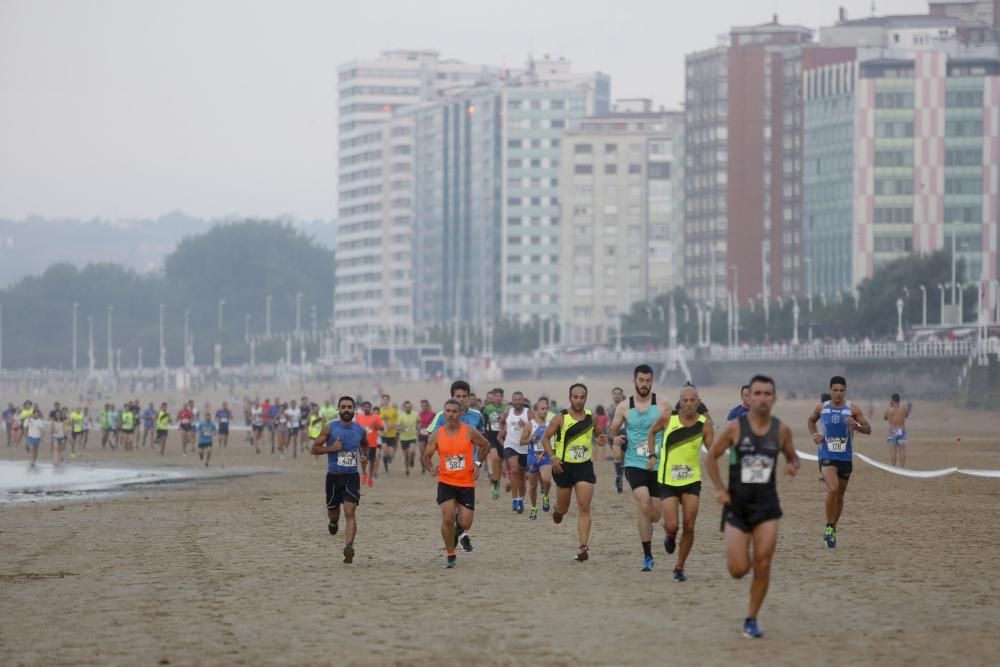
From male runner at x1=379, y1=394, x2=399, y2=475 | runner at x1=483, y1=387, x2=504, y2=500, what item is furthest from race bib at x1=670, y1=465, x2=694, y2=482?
male runner at x1=379, y1=394, x2=399, y2=475

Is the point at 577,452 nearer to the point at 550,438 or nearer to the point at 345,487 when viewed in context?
the point at 550,438

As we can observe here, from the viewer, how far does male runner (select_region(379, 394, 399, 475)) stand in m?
39.2

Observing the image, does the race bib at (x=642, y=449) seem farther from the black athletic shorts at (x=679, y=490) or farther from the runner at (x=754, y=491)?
the runner at (x=754, y=491)

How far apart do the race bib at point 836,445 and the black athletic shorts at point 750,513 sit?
6986 mm

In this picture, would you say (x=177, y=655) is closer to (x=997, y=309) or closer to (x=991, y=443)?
(x=991, y=443)

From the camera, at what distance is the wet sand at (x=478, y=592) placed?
12.8 metres

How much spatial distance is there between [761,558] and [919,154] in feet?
443

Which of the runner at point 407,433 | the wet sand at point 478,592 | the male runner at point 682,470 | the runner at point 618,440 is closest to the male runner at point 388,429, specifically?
the runner at point 407,433

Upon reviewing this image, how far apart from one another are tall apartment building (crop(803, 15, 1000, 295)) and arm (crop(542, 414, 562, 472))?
124819 millimetres

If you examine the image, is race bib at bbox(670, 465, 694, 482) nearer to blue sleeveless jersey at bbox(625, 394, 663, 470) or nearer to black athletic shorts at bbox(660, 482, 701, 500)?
black athletic shorts at bbox(660, 482, 701, 500)

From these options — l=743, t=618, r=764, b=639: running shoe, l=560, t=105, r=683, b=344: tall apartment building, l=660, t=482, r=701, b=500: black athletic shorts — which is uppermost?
l=560, t=105, r=683, b=344: tall apartment building

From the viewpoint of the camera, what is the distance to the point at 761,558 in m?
13.0

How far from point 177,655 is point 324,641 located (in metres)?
1.06

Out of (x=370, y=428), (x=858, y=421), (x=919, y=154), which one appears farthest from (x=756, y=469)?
(x=919, y=154)
